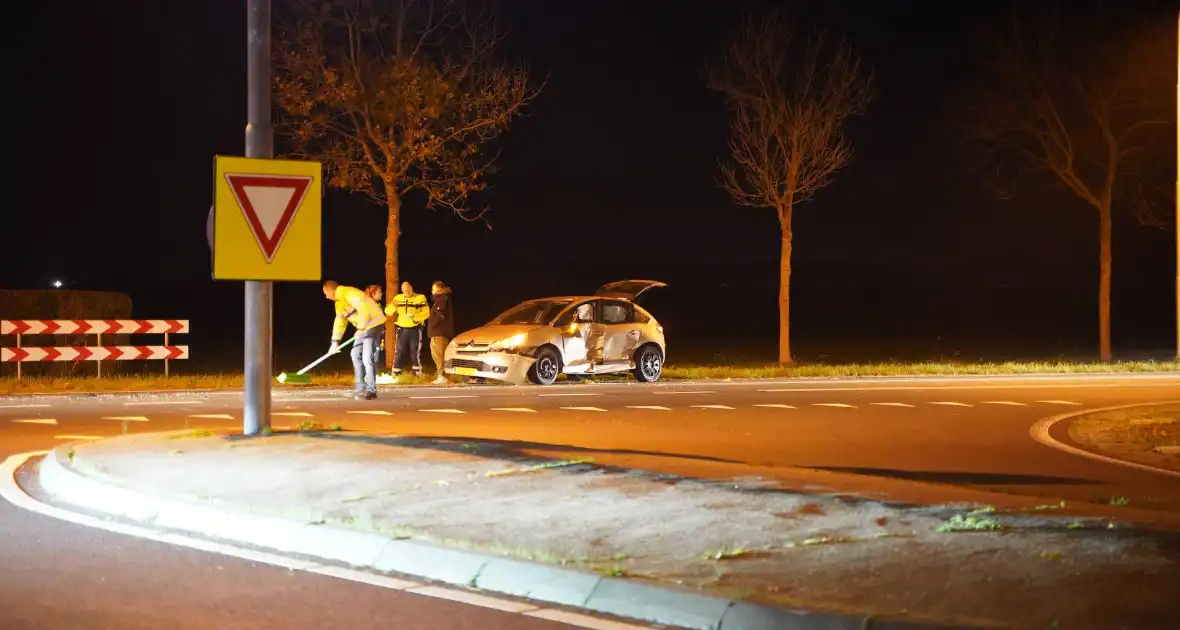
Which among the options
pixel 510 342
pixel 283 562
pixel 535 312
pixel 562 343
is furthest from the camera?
pixel 535 312

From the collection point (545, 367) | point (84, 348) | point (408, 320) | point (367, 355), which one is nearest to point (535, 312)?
point (545, 367)

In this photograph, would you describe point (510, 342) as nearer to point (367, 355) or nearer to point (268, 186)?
point (367, 355)

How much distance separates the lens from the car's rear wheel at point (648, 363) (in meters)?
25.3

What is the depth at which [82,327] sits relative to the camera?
25031 millimetres

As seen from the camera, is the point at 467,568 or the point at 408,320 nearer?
the point at 467,568

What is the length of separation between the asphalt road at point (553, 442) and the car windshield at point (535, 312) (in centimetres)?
178

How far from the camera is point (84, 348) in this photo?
2477 cm

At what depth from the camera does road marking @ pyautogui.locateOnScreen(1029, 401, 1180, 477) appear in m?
13.7

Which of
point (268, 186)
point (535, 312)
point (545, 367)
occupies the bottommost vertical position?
point (545, 367)

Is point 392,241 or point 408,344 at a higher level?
point 392,241

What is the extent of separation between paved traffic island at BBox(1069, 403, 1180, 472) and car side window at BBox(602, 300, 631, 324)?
8.73m

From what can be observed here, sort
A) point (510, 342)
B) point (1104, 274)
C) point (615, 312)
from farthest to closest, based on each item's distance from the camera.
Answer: point (1104, 274) < point (615, 312) < point (510, 342)

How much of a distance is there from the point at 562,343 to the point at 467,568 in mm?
16277

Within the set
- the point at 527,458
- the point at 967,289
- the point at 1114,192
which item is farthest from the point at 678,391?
the point at 967,289
